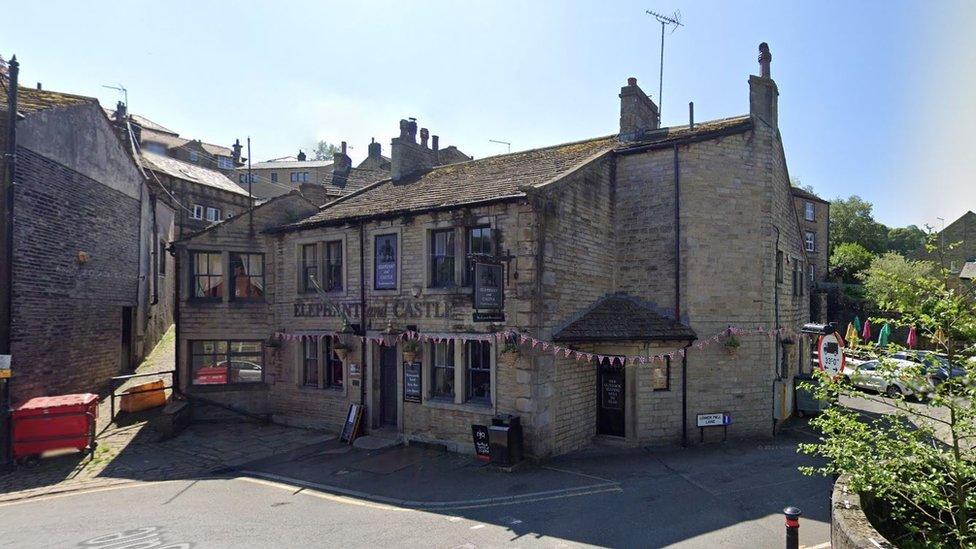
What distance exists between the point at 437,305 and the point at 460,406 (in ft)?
8.44

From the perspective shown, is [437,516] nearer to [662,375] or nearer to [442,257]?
[442,257]

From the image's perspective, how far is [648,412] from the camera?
46.0 ft

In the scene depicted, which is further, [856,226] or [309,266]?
[856,226]

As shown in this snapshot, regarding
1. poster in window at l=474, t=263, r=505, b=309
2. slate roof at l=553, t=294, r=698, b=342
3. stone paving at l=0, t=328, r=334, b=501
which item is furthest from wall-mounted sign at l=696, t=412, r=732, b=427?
stone paving at l=0, t=328, r=334, b=501

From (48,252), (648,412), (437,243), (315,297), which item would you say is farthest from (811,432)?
(48,252)

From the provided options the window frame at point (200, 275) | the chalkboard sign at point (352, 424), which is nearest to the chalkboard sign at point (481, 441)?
the chalkboard sign at point (352, 424)

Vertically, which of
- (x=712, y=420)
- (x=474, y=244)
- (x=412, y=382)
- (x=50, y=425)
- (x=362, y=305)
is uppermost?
(x=474, y=244)

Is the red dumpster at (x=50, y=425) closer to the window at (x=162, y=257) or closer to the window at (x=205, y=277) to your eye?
the window at (x=205, y=277)

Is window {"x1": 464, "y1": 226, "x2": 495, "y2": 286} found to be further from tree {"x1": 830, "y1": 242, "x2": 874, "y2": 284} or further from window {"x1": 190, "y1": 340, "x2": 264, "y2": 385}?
tree {"x1": 830, "y1": 242, "x2": 874, "y2": 284}

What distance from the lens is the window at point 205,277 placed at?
17.4m

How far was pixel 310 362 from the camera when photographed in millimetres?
17016

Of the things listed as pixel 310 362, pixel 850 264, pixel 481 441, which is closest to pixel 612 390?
pixel 481 441

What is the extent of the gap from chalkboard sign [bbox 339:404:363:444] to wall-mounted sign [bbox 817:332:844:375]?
37.2 ft

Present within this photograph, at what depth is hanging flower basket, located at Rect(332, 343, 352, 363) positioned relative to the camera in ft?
51.0
